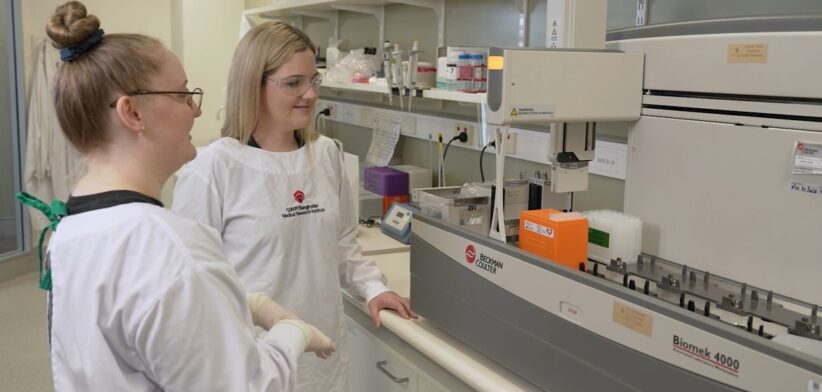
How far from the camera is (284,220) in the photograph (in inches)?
65.2

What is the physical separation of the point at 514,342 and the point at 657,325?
348mm

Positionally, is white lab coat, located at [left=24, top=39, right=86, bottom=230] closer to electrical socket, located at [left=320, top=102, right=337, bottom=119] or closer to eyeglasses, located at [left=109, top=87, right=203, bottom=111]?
electrical socket, located at [left=320, top=102, right=337, bottom=119]

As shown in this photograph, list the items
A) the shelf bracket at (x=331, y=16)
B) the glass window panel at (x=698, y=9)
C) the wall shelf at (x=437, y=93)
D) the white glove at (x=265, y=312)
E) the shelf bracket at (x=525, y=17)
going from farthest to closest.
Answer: the shelf bracket at (x=331, y=16), the shelf bracket at (x=525, y=17), the wall shelf at (x=437, y=93), the glass window panel at (x=698, y=9), the white glove at (x=265, y=312)

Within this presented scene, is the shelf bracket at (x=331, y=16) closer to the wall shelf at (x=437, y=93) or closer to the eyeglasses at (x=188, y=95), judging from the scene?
the wall shelf at (x=437, y=93)

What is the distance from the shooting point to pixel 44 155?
176 inches

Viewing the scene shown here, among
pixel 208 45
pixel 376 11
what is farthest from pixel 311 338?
pixel 208 45

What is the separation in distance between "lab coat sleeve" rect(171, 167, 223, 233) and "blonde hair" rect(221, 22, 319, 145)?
146mm

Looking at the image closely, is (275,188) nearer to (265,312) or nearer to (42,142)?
(265,312)

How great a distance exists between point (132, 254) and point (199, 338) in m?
0.14

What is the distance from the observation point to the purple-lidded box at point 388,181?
2.85 m

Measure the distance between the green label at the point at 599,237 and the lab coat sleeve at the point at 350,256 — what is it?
0.61 metres

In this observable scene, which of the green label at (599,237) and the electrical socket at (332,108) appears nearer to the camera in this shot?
the green label at (599,237)

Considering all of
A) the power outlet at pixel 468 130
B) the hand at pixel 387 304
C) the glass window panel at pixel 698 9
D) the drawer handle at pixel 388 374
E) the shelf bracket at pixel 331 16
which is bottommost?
the drawer handle at pixel 388 374

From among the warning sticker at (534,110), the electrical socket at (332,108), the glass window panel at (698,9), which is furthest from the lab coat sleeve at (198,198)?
the electrical socket at (332,108)
